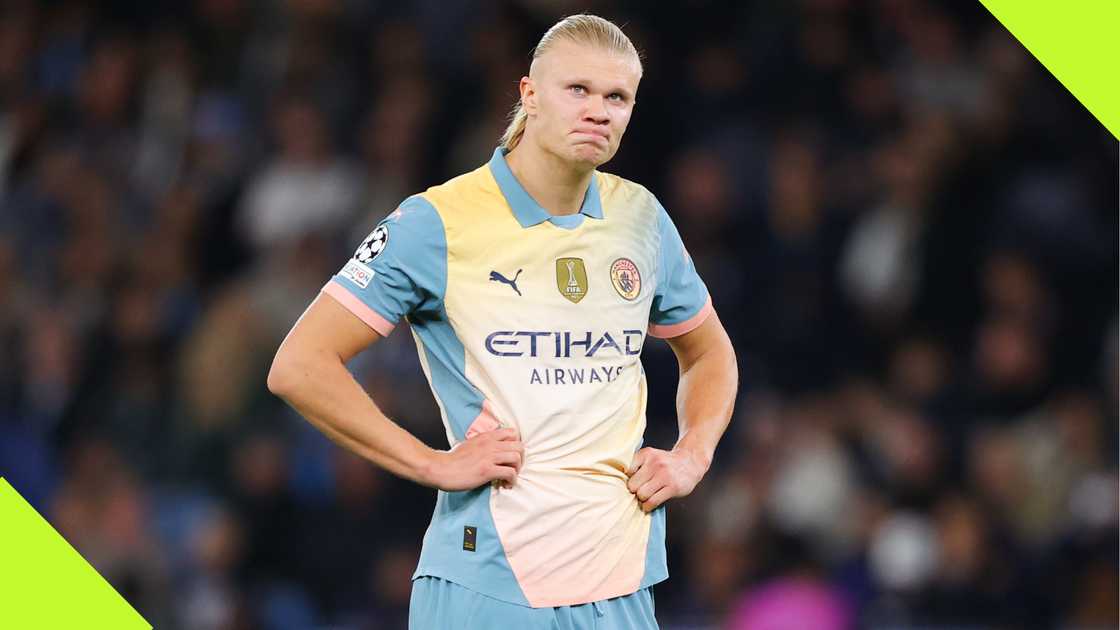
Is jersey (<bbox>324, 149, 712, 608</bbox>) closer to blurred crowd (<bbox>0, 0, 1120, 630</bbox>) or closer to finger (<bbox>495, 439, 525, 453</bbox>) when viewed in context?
finger (<bbox>495, 439, 525, 453</bbox>)

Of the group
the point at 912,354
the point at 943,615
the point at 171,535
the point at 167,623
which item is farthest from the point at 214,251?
the point at 943,615

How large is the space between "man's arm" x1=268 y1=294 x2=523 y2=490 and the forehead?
2.17 ft

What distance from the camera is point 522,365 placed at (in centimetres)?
324

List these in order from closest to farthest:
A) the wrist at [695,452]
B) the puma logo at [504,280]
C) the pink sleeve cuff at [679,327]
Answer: the puma logo at [504,280], the wrist at [695,452], the pink sleeve cuff at [679,327]

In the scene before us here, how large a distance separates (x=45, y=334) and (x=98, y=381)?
20.9 inches

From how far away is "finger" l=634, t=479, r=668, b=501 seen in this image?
334 cm

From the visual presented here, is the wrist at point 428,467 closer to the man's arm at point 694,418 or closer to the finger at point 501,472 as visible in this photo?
the finger at point 501,472

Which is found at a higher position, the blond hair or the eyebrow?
the blond hair

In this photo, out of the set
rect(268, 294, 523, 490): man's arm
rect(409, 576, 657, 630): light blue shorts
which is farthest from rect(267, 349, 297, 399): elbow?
rect(409, 576, 657, 630): light blue shorts

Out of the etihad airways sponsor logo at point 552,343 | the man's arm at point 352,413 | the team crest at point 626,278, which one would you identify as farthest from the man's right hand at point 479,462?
the team crest at point 626,278

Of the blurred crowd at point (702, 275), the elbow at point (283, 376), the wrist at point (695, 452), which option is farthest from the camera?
the blurred crowd at point (702, 275)

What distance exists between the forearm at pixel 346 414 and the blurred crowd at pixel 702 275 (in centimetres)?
372

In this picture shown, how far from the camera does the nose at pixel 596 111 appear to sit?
3.23 metres

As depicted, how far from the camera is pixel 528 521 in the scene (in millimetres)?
3213
